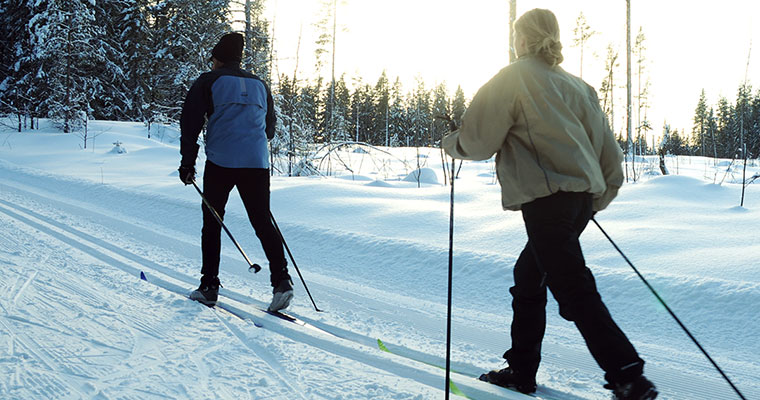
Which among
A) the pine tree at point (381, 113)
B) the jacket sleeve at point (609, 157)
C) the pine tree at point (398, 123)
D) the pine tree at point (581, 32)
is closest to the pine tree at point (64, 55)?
the jacket sleeve at point (609, 157)

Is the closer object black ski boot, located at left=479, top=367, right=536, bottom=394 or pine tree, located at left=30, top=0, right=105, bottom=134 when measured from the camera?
black ski boot, located at left=479, top=367, right=536, bottom=394

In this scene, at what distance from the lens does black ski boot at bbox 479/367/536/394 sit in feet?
7.38

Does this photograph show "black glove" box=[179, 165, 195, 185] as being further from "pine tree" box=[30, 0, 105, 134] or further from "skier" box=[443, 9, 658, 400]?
"pine tree" box=[30, 0, 105, 134]

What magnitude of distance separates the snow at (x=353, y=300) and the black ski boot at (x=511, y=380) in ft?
0.19

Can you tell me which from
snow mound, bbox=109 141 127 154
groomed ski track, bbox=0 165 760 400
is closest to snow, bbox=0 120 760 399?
groomed ski track, bbox=0 165 760 400

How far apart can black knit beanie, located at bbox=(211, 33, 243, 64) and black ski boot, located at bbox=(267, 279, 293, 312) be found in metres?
1.57

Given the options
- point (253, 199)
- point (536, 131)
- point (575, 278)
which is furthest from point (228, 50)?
point (575, 278)

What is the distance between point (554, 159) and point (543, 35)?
0.52 metres

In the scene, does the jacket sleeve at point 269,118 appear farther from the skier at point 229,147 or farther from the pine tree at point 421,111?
the pine tree at point 421,111

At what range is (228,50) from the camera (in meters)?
3.27

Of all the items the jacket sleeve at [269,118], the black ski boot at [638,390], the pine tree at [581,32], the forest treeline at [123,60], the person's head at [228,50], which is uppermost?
the pine tree at [581,32]

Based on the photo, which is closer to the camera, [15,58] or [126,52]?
[15,58]

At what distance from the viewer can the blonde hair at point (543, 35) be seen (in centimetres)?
193

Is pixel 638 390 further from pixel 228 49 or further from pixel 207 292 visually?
pixel 228 49
